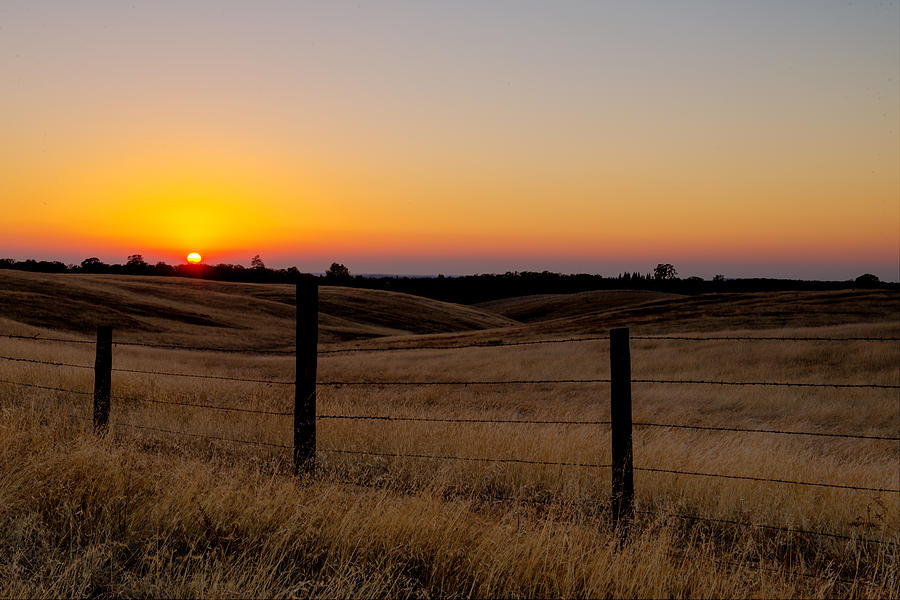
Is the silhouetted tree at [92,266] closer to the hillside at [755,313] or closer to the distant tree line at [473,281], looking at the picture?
the distant tree line at [473,281]

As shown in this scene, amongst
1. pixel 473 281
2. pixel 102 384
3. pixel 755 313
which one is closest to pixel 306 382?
pixel 102 384

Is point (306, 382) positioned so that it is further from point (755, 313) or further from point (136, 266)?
point (136, 266)

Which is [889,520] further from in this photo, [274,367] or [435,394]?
[274,367]

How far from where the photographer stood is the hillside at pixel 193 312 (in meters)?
42.9

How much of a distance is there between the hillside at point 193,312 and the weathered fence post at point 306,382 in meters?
30.6

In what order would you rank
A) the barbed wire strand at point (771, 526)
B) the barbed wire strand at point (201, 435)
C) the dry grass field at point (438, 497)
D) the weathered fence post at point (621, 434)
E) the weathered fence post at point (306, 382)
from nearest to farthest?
the dry grass field at point (438, 497) → the barbed wire strand at point (771, 526) → the weathered fence post at point (621, 434) → the weathered fence post at point (306, 382) → the barbed wire strand at point (201, 435)

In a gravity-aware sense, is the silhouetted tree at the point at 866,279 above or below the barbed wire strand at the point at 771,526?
above

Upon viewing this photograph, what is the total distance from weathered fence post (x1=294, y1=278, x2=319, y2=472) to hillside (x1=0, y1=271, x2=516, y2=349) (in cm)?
3061

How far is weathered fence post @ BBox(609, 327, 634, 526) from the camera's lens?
257 inches

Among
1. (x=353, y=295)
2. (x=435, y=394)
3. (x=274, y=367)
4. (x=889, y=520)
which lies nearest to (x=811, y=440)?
(x=889, y=520)

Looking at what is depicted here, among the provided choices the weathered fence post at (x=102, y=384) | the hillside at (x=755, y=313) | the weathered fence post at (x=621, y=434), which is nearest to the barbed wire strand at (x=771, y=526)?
the weathered fence post at (x=621, y=434)

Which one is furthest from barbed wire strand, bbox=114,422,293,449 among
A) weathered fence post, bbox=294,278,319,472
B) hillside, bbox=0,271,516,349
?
hillside, bbox=0,271,516,349

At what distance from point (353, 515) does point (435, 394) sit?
15399 millimetres

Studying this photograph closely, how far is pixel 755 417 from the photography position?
1755 cm
